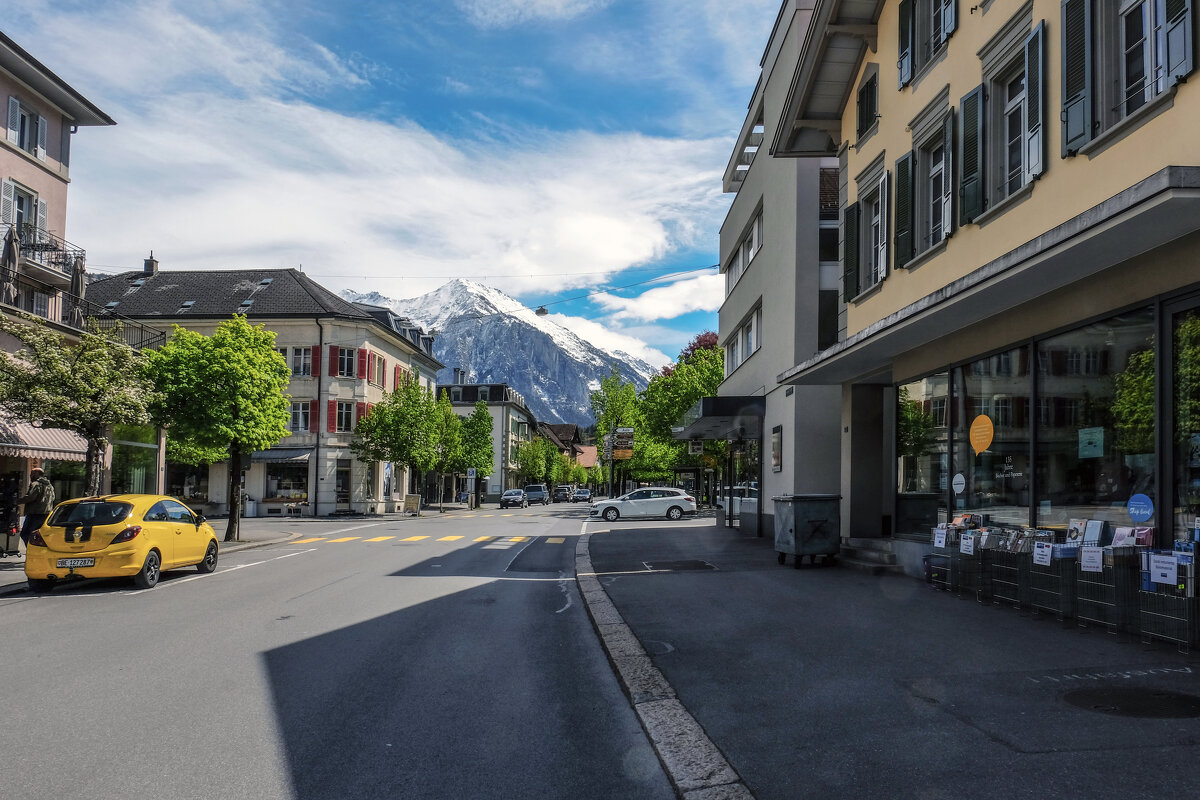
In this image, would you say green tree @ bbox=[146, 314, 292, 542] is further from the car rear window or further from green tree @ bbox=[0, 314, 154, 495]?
the car rear window

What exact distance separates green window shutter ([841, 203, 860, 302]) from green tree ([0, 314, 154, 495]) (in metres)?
14.5

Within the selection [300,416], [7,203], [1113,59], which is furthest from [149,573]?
[300,416]

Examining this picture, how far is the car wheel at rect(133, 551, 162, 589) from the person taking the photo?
1381cm

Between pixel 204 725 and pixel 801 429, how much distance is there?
17405 mm

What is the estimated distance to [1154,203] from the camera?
701cm

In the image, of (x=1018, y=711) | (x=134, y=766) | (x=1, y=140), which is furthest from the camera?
(x=1, y=140)

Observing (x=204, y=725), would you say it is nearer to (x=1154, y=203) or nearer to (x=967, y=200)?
(x=1154, y=203)

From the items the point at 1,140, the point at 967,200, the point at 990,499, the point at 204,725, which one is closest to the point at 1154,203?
the point at 967,200

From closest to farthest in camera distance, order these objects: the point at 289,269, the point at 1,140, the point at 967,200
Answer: the point at 967,200 < the point at 1,140 < the point at 289,269

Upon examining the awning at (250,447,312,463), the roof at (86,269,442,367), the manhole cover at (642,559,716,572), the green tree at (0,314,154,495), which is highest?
the roof at (86,269,442,367)

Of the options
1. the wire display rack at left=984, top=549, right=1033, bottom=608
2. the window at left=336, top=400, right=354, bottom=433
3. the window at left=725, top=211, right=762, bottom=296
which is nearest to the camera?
the wire display rack at left=984, top=549, right=1033, bottom=608

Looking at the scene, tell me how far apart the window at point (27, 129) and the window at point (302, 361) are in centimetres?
2385

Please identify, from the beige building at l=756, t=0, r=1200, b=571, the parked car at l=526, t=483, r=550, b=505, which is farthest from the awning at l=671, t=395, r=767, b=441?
the parked car at l=526, t=483, r=550, b=505

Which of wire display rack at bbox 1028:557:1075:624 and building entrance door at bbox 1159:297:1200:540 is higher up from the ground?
building entrance door at bbox 1159:297:1200:540
